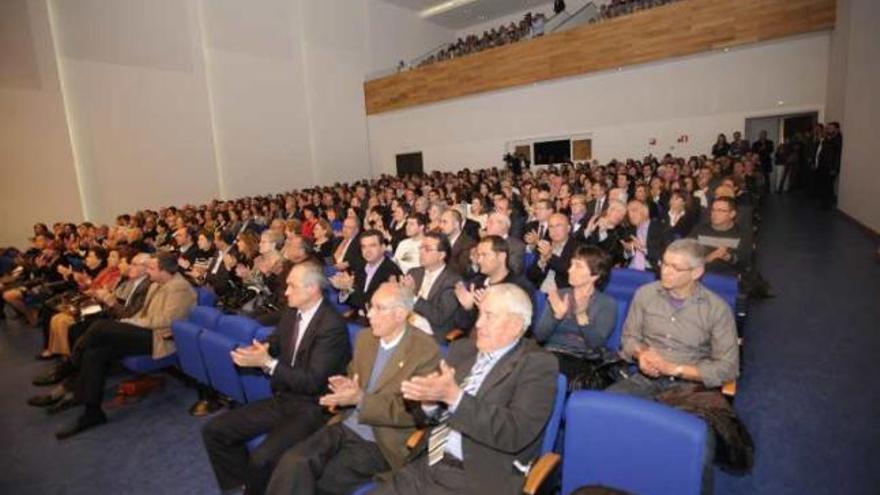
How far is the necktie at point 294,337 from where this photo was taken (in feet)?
8.69

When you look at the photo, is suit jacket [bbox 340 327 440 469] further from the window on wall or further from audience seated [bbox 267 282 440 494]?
the window on wall

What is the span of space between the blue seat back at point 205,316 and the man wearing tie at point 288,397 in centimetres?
105

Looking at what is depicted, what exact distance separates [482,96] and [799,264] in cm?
1053

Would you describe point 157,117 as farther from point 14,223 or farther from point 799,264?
point 799,264

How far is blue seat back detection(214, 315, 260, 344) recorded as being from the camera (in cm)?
311

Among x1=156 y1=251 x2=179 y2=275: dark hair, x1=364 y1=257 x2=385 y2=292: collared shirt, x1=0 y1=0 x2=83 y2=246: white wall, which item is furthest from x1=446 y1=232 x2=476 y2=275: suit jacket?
x1=0 y1=0 x2=83 y2=246: white wall

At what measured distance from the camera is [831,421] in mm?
2652

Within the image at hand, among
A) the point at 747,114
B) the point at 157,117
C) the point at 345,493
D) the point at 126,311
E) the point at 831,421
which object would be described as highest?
the point at 157,117

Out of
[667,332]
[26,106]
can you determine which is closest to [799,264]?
[667,332]

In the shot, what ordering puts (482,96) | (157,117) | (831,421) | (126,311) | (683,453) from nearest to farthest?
1. (683,453)
2. (831,421)
3. (126,311)
4. (157,117)
5. (482,96)

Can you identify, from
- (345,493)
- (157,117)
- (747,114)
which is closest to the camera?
(345,493)

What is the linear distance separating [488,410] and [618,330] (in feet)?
4.86

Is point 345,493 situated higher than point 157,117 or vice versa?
point 157,117

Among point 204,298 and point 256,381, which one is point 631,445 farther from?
point 204,298
